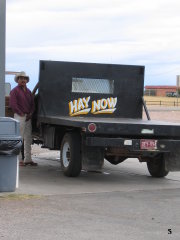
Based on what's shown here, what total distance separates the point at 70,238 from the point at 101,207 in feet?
5.72

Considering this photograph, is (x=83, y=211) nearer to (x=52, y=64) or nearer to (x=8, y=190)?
(x=8, y=190)

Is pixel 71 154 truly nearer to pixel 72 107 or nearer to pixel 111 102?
pixel 72 107

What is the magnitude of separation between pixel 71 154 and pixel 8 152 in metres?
1.90

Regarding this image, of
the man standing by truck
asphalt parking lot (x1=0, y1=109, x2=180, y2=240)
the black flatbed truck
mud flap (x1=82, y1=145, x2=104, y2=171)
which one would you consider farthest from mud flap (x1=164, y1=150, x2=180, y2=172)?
the man standing by truck

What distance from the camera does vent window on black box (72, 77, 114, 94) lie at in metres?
11.2

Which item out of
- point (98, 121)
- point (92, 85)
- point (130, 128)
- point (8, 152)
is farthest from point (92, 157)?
point (92, 85)

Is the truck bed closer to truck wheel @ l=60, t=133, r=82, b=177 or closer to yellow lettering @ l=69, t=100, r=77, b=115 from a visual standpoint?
truck wheel @ l=60, t=133, r=82, b=177

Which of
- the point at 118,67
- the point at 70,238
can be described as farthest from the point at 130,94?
the point at 70,238

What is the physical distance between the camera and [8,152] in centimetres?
795

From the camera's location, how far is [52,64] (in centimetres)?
1098

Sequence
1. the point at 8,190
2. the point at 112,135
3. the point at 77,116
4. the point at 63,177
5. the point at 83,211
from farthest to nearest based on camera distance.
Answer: the point at 77,116 → the point at 63,177 → the point at 112,135 → the point at 8,190 → the point at 83,211

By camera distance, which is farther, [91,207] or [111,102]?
[111,102]

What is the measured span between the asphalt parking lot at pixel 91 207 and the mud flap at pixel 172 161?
283mm

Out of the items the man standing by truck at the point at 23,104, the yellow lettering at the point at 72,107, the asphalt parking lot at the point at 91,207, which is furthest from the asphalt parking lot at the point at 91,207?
the yellow lettering at the point at 72,107
